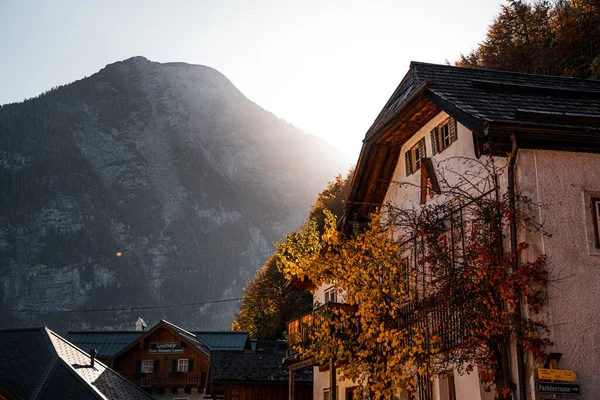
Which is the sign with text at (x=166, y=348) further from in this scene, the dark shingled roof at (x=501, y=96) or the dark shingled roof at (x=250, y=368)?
the dark shingled roof at (x=501, y=96)

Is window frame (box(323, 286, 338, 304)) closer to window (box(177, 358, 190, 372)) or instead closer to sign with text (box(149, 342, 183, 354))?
window (box(177, 358, 190, 372))

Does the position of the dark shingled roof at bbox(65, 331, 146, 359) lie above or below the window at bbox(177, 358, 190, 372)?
above

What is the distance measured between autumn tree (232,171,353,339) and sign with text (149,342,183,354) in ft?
25.1

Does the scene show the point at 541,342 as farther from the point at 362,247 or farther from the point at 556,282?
the point at 362,247

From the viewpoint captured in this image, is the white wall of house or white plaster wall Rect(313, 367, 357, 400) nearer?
the white wall of house

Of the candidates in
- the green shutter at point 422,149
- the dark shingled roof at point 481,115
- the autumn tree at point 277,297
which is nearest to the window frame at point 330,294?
the dark shingled roof at point 481,115

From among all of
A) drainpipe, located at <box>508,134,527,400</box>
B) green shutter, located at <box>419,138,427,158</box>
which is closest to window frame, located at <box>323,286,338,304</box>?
green shutter, located at <box>419,138,427,158</box>

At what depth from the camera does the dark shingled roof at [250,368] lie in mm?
31766

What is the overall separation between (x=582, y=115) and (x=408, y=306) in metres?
6.19

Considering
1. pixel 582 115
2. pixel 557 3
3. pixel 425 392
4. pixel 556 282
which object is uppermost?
pixel 557 3

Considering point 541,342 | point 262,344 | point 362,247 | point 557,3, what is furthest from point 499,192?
point 262,344

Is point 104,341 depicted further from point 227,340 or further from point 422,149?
point 422,149

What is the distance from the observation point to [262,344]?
53.6 m

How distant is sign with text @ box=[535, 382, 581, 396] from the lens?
12.7m
